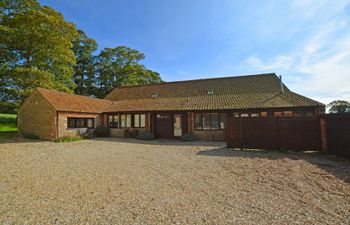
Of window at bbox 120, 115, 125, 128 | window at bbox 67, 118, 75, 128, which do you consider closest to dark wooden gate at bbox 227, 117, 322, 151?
window at bbox 120, 115, 125, 128

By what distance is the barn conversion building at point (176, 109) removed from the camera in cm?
1405

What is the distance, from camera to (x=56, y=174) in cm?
562

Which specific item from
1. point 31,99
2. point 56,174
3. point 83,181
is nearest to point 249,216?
point 83,181

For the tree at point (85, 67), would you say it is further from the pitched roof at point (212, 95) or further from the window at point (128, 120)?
the window at point (128, 120)

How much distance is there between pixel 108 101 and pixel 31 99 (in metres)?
7.58

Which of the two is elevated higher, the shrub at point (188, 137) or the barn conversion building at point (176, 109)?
the barn conversion building at point (176, 109)

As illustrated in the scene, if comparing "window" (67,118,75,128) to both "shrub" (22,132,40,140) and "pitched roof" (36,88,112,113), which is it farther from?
"shrub" (22,132,40,140)

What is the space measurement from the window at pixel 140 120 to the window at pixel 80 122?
476 cm

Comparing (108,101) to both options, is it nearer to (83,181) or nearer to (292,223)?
(83,181)

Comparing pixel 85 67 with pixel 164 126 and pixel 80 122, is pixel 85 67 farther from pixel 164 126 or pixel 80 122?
pixel 164 126

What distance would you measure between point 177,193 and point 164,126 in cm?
1226

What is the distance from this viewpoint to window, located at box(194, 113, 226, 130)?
14617 millimetres

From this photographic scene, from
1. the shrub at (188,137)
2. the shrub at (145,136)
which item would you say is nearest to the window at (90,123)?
the shrub at (145,136)

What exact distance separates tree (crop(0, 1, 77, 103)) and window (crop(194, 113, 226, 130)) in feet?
56.1
